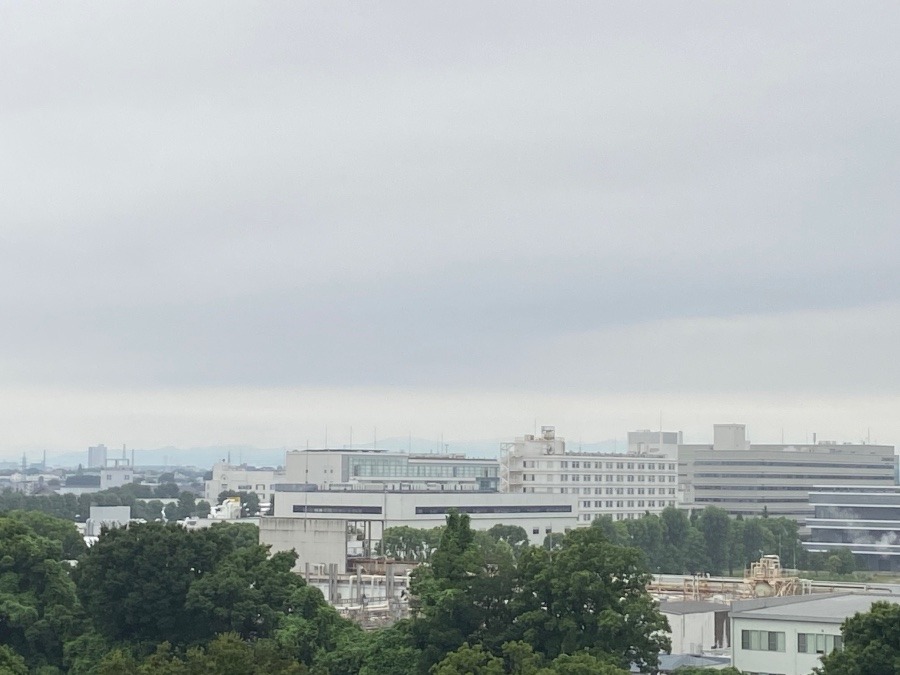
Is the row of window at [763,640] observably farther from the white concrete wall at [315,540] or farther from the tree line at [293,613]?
the white concrete wall at [315,540]

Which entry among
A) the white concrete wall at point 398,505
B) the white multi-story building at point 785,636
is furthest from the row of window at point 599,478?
the white multi-story building at point 785,636

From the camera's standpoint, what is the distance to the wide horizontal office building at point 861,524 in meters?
153

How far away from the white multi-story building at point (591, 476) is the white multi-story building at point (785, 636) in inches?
3877

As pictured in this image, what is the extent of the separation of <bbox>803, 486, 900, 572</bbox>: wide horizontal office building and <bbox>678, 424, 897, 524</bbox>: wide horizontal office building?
20600mm

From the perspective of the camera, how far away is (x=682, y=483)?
191000 mm

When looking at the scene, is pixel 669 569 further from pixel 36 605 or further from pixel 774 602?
pixel 36 605

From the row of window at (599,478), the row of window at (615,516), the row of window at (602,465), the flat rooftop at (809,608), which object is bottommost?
the flat rooftop at (809,608)

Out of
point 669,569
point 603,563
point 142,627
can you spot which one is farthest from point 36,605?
point 669,569

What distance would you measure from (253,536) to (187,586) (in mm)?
53054

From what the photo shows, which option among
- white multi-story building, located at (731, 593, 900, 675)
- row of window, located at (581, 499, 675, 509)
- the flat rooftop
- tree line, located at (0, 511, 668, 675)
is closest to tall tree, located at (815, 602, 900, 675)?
tree line, located at (0, 511, 668, 675)

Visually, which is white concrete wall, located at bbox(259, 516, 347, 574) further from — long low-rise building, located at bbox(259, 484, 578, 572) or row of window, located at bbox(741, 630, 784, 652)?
row of window, located at bbox(741, 630, 784, 652)

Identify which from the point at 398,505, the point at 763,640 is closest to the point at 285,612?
the point at 763,640

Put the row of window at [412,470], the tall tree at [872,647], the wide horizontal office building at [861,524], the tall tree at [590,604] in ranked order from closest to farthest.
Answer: the tall tree at [872,647], the tall tree at [590,604], the wide horizontal office building at [861,524], the row of window at [412,470]

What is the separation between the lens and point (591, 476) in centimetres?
16388
